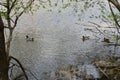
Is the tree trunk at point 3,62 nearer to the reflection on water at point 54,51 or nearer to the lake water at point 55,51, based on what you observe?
the lake water at point 55,51

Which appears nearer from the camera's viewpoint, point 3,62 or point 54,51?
point 3,62

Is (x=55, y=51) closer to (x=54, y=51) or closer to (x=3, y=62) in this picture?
(x=54, y=51)

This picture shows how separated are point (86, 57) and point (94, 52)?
9.80 feet

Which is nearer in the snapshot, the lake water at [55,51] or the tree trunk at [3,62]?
the tree trunk at [3,62]

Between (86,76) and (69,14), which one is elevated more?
(69,14)

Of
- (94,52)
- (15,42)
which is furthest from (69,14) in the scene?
(94,52)

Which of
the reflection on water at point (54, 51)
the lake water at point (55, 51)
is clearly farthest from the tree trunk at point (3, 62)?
the reflection on water at point (54, 51)

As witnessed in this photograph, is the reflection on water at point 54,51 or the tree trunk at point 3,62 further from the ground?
the tree trunk at point 3,62

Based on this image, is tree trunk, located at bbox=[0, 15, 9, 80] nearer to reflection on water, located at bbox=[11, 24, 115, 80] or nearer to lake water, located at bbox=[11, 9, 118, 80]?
lake water, located at bbox=[11, 9, 118, 80]

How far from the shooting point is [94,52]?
35.0 m

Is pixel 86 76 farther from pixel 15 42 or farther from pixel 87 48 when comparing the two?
pixel 15 42

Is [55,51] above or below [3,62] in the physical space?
below

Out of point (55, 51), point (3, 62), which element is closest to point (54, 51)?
point (55, 51)

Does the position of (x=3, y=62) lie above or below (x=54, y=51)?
above
